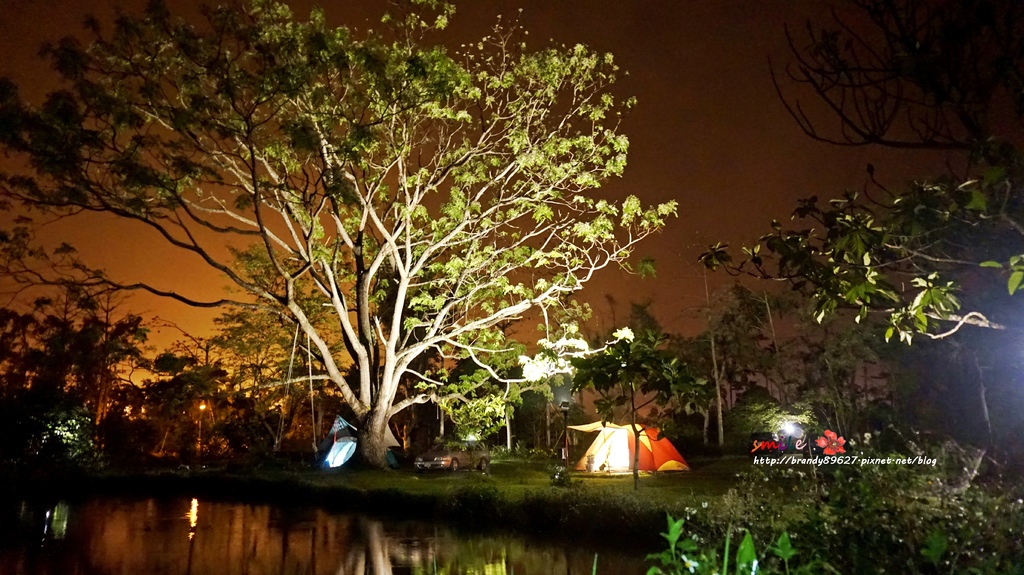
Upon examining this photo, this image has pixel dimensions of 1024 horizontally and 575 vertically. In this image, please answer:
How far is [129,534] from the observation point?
11250 millimetres

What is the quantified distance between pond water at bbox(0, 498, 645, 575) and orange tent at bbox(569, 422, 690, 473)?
924 cm

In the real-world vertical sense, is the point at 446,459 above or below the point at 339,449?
below

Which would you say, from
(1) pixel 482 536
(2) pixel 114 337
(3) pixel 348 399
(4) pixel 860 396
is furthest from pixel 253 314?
(4) pixel 860 396

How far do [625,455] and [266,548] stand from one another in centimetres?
1266

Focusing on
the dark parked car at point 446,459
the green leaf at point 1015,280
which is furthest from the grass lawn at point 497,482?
the green leaf at point 1015,280

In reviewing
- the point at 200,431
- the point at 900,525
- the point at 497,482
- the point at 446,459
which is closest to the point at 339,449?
the point at 446,459

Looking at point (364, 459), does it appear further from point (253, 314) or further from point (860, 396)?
point (860, 396)

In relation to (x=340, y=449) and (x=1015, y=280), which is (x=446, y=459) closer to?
(x=340, y=449)

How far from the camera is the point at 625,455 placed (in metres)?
20.3

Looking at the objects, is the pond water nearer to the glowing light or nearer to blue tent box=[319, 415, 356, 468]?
the glowing light

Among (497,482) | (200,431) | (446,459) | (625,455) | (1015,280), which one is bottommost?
(497,482)

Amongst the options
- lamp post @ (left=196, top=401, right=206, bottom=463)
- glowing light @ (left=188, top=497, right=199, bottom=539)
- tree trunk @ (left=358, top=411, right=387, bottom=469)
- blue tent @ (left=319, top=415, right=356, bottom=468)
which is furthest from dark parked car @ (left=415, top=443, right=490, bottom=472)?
lamp post @ (left=196, top=401, right=206, bottom=463)

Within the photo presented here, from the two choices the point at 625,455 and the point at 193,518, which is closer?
the point at 193,518

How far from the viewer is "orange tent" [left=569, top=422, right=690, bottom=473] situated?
65.8 ft
